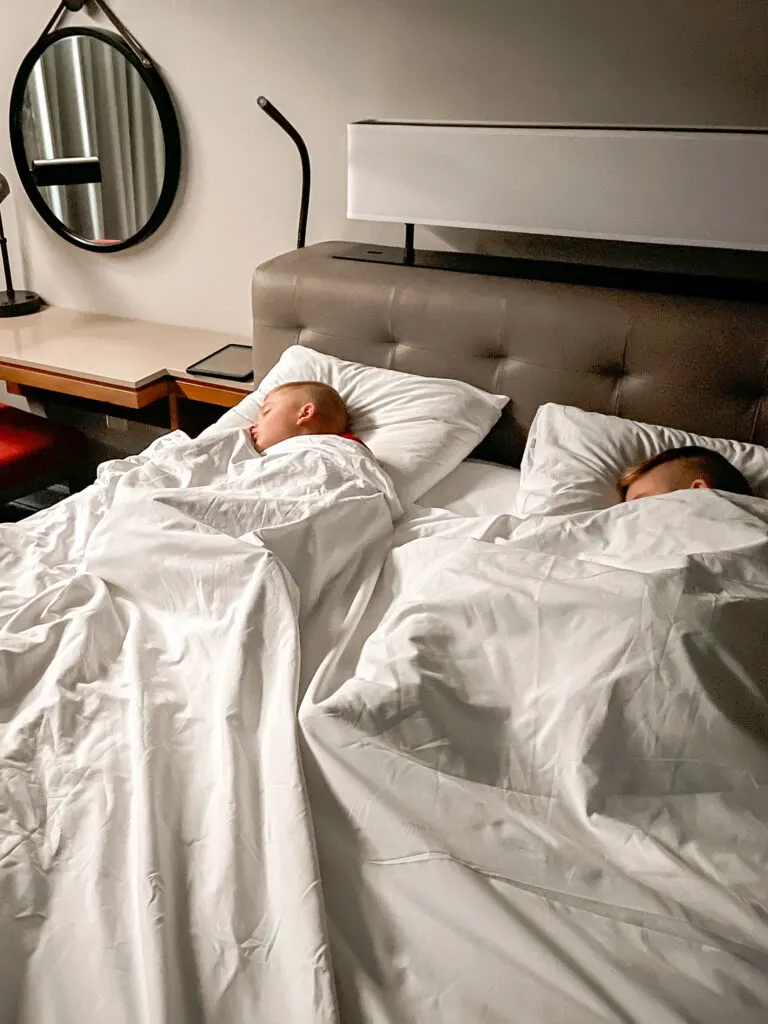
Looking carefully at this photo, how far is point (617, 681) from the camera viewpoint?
1125 mm

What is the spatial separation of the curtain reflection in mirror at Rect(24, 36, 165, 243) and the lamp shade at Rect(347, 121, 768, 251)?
2.97ft

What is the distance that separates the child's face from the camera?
1.85 meters

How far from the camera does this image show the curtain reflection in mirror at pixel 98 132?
256cm

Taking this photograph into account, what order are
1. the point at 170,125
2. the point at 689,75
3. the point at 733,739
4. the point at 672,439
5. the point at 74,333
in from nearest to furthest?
the point at 733,739, the point at 672,439, the point at 689,75, the point at 170,125, the point at 74,333

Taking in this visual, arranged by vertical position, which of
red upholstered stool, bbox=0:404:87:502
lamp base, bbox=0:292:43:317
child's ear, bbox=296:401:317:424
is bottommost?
red upholstered stool, bbox=0:404:87:502

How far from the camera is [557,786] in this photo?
108 cm

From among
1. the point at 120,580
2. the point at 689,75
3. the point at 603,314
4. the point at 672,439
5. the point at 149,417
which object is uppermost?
the point at 689,75

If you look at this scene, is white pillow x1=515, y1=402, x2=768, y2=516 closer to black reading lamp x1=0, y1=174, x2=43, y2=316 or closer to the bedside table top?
the bedside table top

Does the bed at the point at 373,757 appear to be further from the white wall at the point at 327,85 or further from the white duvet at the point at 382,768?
the white wall at the point at 327,85

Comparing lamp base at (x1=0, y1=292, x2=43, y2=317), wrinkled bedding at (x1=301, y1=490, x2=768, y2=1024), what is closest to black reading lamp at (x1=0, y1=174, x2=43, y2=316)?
lamp base at (x1=0, y1=292, x2=43, y2=317)

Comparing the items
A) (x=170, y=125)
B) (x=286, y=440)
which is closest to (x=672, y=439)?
Result: (x=286, y=440)

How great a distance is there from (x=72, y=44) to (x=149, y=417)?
1144 millimetres

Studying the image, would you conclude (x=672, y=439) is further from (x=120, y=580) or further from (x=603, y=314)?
(x=120, y=580)

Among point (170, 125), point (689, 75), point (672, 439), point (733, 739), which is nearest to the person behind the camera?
point (733, 739)
